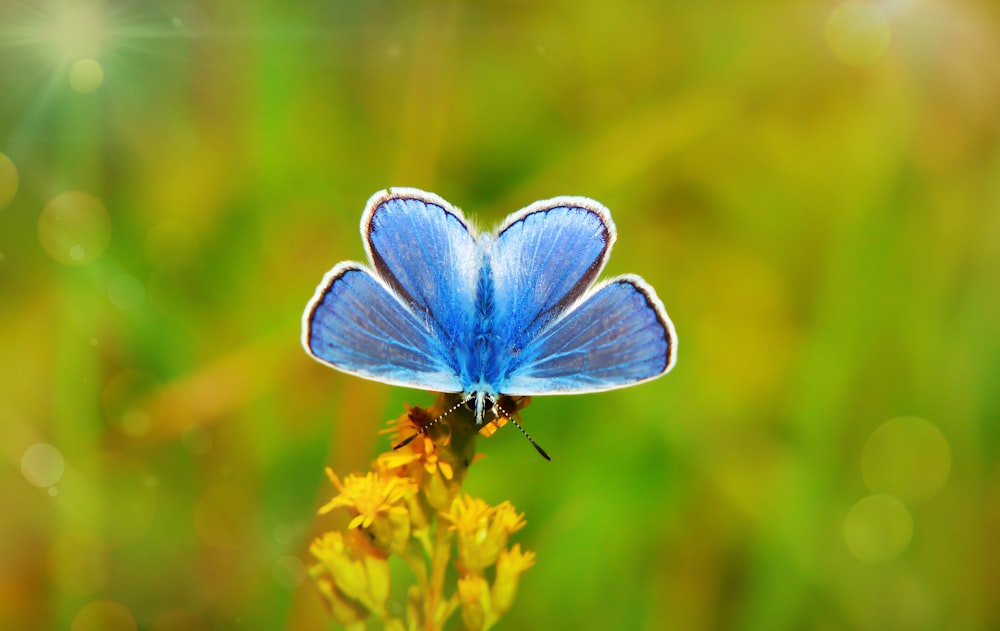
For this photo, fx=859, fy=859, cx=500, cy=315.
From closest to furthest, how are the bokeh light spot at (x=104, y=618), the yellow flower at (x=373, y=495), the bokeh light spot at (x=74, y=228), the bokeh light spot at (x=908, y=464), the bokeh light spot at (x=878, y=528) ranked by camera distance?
the yellow flower at (x=373, y=495)
the bokeh light spot at (x=104, y=618)
the bokeh light spot at (x=878, y=528)
the bokeh light spot at (x=908, y=464)
the bokeh light spot at (x=74, y=228)

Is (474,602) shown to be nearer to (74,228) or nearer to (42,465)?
(42,465)

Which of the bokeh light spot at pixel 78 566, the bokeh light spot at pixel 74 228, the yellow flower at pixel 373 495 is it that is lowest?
the yellow flower at pixel 373 495

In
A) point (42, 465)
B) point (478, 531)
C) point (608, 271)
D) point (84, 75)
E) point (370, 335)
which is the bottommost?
point (478, 531)

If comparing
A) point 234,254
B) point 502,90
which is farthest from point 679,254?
point 234,254

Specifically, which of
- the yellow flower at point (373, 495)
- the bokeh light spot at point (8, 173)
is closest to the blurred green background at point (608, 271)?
the bokeh light spot at point (8, 173)

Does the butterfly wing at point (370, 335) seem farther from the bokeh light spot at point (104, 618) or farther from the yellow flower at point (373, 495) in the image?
the bokeh light spot at point (104, 618)

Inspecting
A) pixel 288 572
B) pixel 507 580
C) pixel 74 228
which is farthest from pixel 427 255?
pixel 74 228
